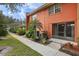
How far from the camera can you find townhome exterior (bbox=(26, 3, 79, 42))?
22.7 ft

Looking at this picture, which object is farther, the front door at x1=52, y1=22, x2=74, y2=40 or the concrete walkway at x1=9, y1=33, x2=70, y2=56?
the front door at x1=52, y1=22, x2=74, y2=40

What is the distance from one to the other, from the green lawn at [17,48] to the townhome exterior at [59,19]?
85 centimetres

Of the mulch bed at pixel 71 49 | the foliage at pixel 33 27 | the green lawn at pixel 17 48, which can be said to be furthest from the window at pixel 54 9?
the green lawn at pixel 17 48

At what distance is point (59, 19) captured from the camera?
739 centimetres

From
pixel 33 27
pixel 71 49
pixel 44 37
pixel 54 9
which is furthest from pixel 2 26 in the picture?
pixel 71 49

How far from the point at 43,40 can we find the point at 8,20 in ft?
5.25

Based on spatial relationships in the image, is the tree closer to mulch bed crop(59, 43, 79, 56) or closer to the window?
the window

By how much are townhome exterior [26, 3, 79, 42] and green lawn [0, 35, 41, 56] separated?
2.77 ft

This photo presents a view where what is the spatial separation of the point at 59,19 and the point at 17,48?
6.83 ft

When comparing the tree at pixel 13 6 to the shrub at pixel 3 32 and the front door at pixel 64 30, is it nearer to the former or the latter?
the shrub at pixel 3 32

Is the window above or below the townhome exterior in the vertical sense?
above

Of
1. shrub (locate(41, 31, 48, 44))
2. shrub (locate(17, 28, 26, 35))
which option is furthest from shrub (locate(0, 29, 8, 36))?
shrub (locate(41, 31, 48, 44))

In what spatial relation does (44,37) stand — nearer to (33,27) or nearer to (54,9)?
(33,27)

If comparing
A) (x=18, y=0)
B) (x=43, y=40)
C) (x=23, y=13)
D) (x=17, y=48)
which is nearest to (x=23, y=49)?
(x=17, y=48)
